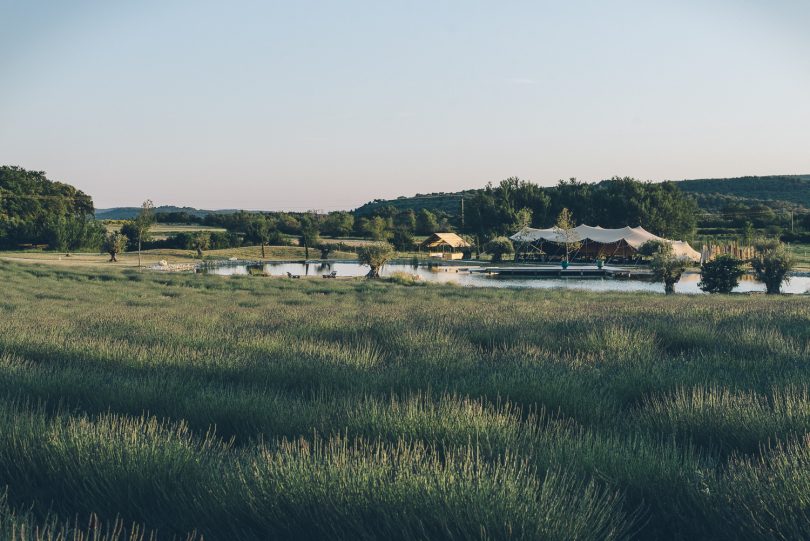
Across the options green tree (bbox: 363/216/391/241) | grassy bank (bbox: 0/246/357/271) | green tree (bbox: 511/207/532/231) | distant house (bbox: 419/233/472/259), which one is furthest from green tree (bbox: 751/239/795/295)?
green tree (bbox: 363/216/391/241)

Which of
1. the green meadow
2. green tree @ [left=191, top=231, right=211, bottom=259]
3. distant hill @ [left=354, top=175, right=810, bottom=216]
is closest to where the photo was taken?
the green meadow

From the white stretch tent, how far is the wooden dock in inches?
258

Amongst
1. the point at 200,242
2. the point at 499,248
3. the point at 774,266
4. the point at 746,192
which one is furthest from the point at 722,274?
the point at 746,192

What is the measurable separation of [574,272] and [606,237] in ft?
33.0

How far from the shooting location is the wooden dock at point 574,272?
44.0 meters

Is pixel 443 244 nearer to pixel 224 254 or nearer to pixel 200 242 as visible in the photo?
pixel 224 254

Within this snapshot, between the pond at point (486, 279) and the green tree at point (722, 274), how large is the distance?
61cm

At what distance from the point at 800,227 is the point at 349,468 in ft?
272

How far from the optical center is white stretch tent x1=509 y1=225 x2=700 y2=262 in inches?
2114

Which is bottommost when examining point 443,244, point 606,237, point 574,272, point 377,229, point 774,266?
point 574,272

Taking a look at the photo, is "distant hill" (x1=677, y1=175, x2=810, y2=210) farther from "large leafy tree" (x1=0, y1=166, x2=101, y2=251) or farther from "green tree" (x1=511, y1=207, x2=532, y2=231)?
"large leafy tree" (x1=0, y1=166, x2=101, y2=251)

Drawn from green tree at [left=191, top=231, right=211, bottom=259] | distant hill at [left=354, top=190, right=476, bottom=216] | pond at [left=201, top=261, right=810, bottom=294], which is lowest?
pond at [left=201, top=261, right=810, bottom=294]

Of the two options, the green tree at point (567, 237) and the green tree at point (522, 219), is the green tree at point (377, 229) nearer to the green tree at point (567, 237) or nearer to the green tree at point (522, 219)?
the green tree at point (522, 219)

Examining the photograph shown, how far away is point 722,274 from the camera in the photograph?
27.6 meters
